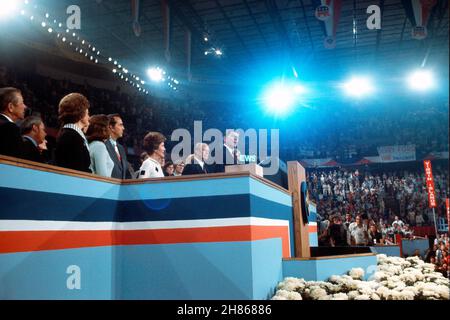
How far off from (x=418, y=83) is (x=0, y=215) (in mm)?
13959

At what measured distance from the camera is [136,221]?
109 inches

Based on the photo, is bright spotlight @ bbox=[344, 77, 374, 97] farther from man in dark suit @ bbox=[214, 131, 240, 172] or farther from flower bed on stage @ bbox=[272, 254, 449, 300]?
flower bed on stage @ bbox=[272, 254, 449, 300]

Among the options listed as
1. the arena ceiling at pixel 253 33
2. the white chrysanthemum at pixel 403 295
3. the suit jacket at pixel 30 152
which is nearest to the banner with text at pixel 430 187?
Result: the arena ceiling at pixel 253 33

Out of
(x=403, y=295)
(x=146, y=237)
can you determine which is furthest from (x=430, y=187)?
(x=146, y=237)

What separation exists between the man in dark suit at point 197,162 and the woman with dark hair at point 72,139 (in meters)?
1.15

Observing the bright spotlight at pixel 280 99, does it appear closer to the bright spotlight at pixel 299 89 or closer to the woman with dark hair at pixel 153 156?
the bright spotlight at pixel 299 89

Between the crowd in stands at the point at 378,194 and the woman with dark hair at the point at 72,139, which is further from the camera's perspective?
the crowd in stands at the point at 378,194

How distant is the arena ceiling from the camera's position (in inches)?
428

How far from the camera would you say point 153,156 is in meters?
3.42

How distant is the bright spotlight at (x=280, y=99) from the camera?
13.6 meters

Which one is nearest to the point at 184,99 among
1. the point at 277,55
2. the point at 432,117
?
the point at 277,55

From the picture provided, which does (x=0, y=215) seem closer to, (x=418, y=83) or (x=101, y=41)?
(x=101, y=41)

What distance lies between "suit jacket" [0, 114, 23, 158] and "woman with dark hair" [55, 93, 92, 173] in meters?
0.31
